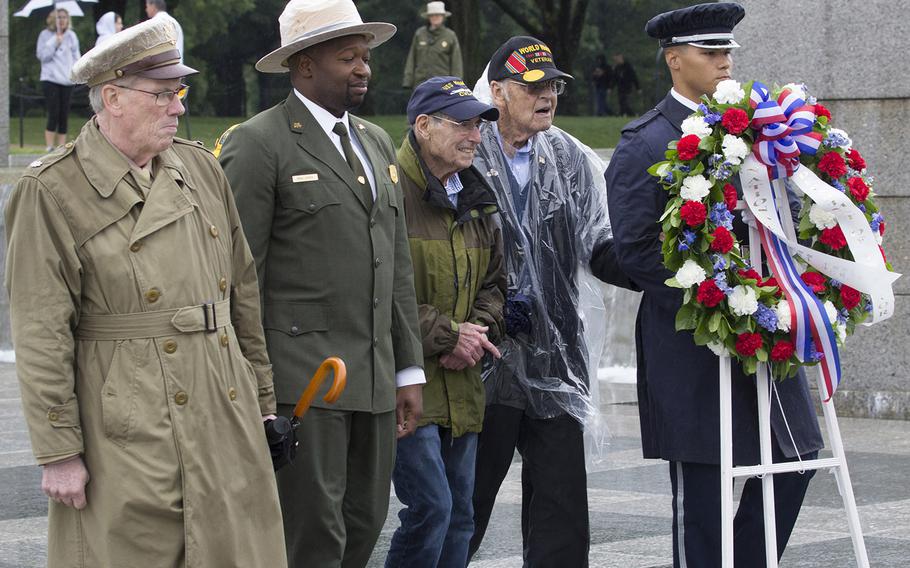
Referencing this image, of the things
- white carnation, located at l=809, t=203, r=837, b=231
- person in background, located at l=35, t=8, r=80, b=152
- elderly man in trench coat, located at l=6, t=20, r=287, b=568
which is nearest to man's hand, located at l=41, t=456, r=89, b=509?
elderly man in trench coat, located at l=6, t=20, r=287, b=568

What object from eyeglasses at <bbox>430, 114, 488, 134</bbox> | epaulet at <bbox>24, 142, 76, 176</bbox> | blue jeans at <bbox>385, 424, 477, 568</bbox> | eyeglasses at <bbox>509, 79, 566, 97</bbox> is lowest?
blue jeans at <bbox>385, 424, 477, 568</bbox>

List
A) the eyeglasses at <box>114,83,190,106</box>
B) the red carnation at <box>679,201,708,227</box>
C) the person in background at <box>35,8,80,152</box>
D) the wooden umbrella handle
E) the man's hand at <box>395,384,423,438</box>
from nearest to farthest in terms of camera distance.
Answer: the eyeglasses at <box>114,83,190,106</box>
the wooden umbrella handle
the red carnation at <box>679,201,708,227</box>
the man's hand at <box>395,384,423,438</box>
the person in background at <box>35,8,80,152</box>

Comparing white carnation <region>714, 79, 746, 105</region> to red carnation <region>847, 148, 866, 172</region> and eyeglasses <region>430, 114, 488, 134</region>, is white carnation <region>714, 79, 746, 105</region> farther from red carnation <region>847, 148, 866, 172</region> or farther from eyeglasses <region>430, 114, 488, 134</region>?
eyeglasses <region>430, 114, 488, 134</region>

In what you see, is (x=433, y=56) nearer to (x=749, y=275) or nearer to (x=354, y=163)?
(x=354, y=163)

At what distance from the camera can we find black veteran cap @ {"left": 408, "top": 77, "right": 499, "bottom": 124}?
17.3 ft

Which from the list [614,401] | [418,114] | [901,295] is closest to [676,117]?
[418,114]

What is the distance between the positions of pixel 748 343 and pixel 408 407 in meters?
1.12

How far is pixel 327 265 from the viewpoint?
4.69 m

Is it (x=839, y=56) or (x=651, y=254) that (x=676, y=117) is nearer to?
(x=651, y=254)

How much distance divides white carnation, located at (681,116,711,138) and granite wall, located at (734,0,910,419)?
18.6 feet

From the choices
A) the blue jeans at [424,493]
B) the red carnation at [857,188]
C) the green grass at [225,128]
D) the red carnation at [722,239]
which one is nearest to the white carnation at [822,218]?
the red carnation at [857,188]

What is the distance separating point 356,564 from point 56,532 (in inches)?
45.5

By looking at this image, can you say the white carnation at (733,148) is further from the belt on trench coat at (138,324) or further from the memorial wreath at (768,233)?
the belt on trench coat at (138,324)

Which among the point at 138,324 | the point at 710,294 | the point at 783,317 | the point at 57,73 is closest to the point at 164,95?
the point at 138,324
